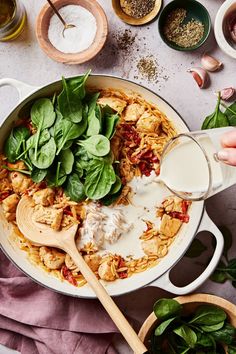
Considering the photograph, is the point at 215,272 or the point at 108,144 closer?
the point at 108,144

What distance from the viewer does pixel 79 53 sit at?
6.98 feet

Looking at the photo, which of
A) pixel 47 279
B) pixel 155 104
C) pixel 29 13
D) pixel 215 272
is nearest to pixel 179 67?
pixel 155 104

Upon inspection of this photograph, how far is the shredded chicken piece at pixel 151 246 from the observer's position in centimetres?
208

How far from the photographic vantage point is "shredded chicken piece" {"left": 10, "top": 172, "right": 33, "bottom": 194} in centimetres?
208

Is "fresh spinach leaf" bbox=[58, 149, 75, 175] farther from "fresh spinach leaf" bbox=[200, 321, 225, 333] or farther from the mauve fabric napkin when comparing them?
"fresh spinach leaf" bbox=[200, 321, 225, 333]

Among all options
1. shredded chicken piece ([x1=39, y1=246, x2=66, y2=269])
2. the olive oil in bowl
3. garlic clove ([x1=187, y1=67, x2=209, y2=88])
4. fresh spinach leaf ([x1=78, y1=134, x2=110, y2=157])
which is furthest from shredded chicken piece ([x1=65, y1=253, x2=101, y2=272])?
the olive oil in bowl

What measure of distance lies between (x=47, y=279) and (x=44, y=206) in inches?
9.3

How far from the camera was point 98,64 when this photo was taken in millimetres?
2189

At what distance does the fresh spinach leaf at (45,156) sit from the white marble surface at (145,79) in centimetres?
26

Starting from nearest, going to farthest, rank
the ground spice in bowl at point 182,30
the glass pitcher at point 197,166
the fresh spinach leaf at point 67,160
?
the glass pitcher at point 197,166
the fresh spinach leaf at point 67,160
the ground spice in bowl at point 182,30

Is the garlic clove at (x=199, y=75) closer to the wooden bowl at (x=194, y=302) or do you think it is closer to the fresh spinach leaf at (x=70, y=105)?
the fresh spinach leaf at (x=70, y=105)

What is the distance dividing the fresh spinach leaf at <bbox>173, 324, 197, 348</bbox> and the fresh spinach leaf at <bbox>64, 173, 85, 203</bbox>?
520mm

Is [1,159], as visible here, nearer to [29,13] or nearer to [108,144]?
[108,144]

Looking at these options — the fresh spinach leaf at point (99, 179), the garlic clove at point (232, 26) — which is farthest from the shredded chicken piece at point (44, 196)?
the garlic clove at point (232, 26)
